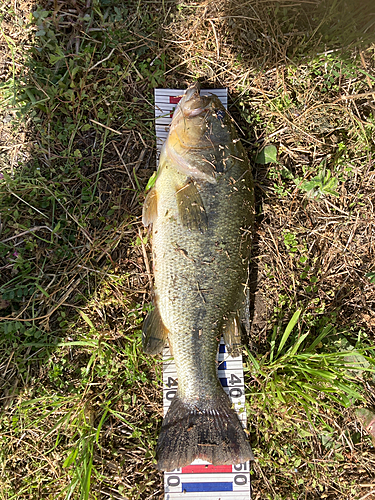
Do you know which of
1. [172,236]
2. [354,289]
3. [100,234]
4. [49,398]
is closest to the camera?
[172,236]

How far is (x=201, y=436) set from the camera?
246 centimetres

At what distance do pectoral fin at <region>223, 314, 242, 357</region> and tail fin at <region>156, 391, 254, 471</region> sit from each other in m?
0.40

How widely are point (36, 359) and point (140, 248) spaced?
4.17ft

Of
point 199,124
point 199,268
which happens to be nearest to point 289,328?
point 199,268

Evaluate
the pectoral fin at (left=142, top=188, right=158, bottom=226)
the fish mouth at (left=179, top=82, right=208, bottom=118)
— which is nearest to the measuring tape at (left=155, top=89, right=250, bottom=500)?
the fish mouth at (left=179, top=82, right=208, bottom=118)

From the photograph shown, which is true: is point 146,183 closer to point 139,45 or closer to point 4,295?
point 139,45

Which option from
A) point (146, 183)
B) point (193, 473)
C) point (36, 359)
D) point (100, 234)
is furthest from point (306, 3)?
point (193, 473)

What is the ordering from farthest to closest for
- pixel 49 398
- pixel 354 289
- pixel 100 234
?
pixel 354 289
pixel 100 234
pixel 49 398

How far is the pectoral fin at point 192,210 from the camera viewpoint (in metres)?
2.35

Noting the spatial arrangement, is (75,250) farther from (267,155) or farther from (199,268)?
(267,155)

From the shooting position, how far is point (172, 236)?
2.42 meters

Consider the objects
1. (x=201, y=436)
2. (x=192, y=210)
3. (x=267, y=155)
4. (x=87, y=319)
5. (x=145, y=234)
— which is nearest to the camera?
(x=192, y=210)

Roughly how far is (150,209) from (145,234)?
327mm

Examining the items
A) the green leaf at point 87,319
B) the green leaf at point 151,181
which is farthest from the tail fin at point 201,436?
the green leaf at point 151,181
